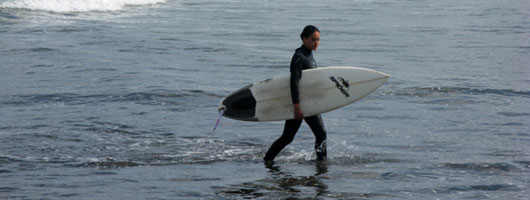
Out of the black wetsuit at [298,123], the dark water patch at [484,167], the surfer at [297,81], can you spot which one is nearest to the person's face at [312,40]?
the surfer at [297,81]

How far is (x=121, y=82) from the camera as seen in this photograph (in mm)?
14898

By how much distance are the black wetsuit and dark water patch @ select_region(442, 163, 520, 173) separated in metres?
1.41

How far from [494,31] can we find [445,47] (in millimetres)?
4135

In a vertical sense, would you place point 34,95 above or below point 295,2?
below

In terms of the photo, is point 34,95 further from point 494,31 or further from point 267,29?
point 494,31

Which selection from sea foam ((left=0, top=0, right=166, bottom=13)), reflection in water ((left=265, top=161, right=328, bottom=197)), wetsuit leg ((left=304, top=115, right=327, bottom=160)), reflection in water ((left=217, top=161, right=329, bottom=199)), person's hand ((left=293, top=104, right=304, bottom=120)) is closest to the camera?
reflection in water ((left=217, top=161, right=329, bottom=199))

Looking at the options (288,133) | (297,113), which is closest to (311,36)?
(297,113)

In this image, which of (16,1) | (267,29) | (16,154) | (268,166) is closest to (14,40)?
(267,29)

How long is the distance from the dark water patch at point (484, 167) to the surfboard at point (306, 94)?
1.25m

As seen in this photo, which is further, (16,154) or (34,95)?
(34,95)

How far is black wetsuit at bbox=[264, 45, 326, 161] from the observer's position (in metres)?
8.22

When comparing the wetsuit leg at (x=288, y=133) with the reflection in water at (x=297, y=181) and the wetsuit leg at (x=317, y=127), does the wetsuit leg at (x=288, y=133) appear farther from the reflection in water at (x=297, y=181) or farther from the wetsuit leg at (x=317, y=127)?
the reflection in water at (x=297, y=181)

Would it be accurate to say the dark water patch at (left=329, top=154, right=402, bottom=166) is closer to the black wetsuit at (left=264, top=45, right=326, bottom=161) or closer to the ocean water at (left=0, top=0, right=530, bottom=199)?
the ocean water at (left=0, top=0, right=530, bottom=199)

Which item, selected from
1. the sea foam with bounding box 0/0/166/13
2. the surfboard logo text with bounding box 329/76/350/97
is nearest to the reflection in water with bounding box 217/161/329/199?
the surfboard logo text with bounding box 329/76/350/97
